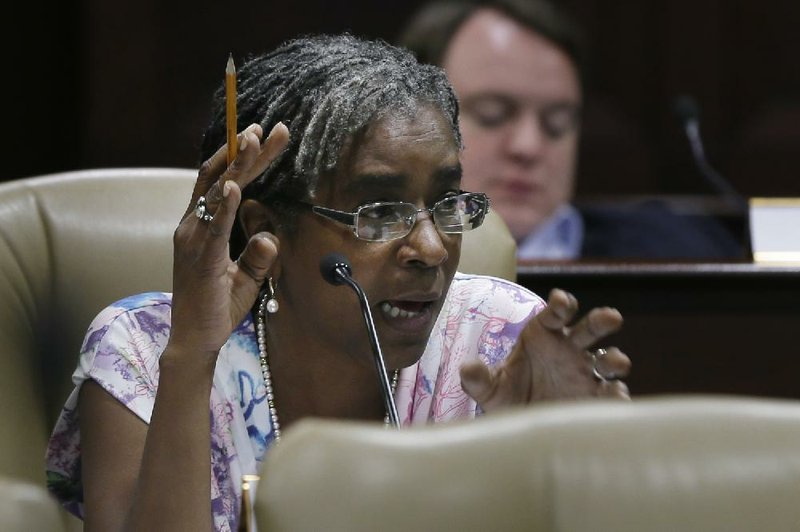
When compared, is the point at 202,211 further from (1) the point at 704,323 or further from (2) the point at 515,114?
(2) the point at 515,114

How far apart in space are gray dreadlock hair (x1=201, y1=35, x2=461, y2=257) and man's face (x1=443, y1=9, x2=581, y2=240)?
54.4 inches

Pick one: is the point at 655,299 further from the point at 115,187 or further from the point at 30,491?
the point at 30,491

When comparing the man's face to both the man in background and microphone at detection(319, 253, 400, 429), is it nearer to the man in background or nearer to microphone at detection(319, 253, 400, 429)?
the man in background

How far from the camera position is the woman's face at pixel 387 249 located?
156 cm

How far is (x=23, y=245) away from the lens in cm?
179

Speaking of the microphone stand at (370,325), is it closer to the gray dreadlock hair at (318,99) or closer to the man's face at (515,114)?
the gray dreadlock hair at (318,99)

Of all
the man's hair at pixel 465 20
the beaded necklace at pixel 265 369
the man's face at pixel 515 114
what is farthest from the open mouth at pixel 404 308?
the man's hair at pixel 465 20

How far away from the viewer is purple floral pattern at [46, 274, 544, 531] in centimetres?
157

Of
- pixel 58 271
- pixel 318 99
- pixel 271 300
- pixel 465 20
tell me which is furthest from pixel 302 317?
pixel 465 20

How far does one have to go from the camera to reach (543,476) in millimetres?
733

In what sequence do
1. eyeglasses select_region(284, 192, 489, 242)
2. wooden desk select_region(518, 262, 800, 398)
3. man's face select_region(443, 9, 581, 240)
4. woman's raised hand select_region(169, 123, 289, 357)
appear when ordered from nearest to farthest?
woman's raised hand select_region(169, 123, 289, 357) < eyeglasses select_region(284, 192, 489, 242) < wooden desk select_region(518, 262, 800, 398) < man's face select_region(443, 9, 581, 240)

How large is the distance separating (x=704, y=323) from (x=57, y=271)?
107 cm

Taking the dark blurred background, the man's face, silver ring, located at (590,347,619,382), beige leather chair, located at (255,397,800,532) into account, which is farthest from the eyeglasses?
the dark blurred background

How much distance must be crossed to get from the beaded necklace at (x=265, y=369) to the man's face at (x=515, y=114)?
55.7 inches
